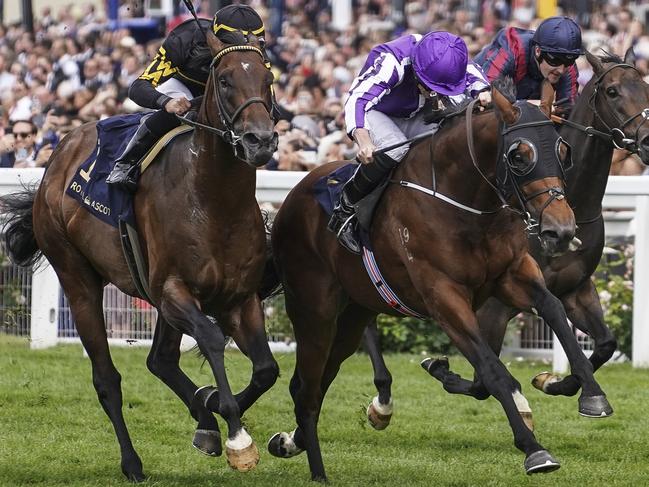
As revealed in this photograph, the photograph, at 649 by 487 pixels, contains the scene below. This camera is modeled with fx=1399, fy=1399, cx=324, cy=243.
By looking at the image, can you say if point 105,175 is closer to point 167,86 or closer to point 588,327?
point 167,86

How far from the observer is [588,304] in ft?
23.6

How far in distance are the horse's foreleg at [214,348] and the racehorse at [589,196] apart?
1.56m

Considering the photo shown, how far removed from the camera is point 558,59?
283 inches

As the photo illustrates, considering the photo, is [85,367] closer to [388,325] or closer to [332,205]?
[388,325]

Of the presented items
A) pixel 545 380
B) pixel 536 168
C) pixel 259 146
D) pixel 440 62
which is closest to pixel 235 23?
pixel 259 146

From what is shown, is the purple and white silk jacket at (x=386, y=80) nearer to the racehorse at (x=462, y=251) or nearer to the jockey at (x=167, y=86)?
the racehorse at (x=462, y=251)

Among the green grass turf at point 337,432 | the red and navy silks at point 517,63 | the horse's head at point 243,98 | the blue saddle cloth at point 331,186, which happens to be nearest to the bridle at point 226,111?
the horse's head at point 243,98

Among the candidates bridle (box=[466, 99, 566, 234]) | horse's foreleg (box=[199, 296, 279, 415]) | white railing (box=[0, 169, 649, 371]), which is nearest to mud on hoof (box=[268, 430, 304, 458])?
horse's foreleg (box=[199, 296, 279, 415])

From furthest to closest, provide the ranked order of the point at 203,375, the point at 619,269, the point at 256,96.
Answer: the point at 619,269, the point at 203,375, the point at 256,96

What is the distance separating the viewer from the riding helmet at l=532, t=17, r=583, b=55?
710 cm

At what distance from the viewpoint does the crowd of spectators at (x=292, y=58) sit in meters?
12.3

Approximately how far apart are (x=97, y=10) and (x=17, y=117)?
6379mm

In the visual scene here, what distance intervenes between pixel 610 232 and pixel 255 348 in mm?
4560

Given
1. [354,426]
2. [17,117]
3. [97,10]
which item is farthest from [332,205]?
[97,10]
